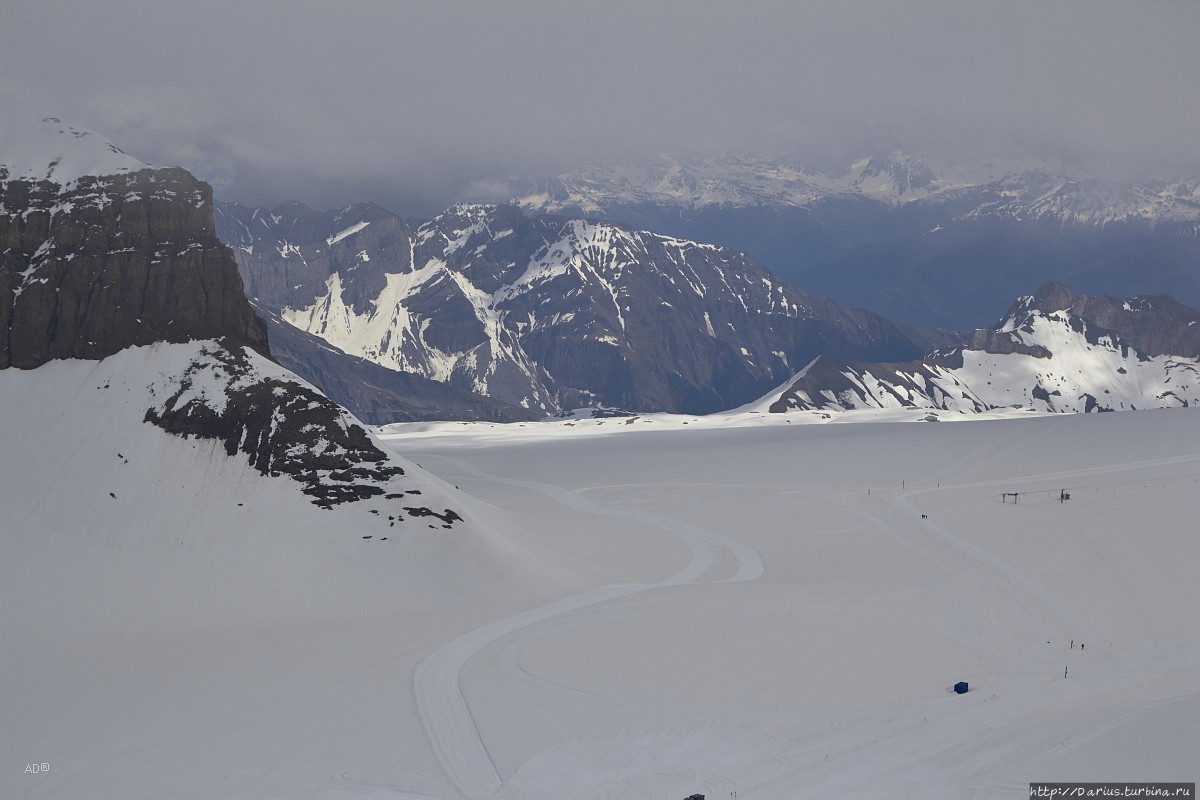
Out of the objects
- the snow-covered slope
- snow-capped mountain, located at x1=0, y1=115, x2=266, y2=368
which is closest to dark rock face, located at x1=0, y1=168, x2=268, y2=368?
snow-capped mountain, located at x1=0, y1=115, x2=266, y2=368

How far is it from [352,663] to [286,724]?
10245 mm

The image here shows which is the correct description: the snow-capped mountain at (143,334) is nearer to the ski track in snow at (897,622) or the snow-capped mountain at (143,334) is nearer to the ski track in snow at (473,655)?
the ski track in snow at (473,655)

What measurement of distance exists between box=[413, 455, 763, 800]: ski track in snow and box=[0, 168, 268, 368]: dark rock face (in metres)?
54.9

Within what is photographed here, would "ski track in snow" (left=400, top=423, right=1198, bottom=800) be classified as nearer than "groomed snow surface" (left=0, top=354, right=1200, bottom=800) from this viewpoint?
Yes

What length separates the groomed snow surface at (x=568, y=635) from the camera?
148ft

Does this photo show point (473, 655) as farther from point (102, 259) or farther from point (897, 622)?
point (102, 259)

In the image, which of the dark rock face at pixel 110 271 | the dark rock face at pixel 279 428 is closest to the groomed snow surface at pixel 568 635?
the dark rock face at pixel 279 428

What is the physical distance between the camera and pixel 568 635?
67000 mm

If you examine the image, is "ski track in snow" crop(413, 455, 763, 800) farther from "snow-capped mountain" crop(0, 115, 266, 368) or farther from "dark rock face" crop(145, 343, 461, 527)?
"snow-capped mountain" crop(0, 115, 266, 368)

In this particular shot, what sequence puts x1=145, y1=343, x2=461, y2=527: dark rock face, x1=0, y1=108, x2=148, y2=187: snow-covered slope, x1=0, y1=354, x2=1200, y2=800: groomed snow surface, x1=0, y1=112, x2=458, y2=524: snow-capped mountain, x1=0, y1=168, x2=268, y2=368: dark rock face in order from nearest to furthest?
x1=0, y1=354, x2=1200, y2=800: groomed snow surface, x1=145, y1=343, x2=461, y2=527: dark rock face, x1=0, y1=112, x2=458, y2=524: snow-capped mountain, x1=0, y1=168, x2=268, y2=368: dark rock face, x1=0, y1=108, x2=148, y2=187: snow-covered slope

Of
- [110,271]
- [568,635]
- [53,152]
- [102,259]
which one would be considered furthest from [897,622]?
[53,152]

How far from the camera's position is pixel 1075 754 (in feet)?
130

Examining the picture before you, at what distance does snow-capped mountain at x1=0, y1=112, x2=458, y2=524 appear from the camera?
96.2m

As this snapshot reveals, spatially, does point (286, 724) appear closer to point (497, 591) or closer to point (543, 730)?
point (543, 730)
